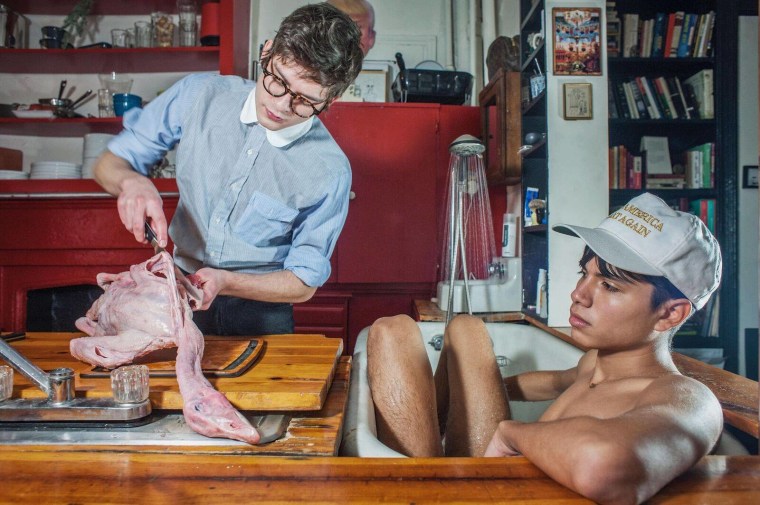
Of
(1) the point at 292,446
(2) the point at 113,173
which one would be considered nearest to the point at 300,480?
(1) the point at 292,446

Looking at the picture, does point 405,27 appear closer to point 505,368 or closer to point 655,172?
point 655,172

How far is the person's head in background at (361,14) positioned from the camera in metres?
3.14

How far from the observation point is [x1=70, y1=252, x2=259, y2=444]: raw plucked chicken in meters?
0.89

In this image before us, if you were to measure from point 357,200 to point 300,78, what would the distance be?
1.94 meters

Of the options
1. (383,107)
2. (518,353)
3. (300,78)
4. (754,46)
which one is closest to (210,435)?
(300,78)

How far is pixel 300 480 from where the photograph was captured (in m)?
0.70

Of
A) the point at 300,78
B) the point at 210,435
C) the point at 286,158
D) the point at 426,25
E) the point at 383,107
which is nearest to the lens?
the point at 210,435

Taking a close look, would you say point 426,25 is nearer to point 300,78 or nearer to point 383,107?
point 383,107

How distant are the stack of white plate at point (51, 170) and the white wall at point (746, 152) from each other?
3759 millimetres

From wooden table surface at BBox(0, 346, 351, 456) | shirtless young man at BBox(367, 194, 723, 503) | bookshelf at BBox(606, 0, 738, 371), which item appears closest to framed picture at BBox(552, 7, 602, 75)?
bookshelf at BBox(606, 0, 738, 371)

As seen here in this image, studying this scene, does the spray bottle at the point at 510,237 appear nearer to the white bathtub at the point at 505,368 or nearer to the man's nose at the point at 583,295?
the white bathtub at the point at 505,368

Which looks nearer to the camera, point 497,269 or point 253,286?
point 253,286

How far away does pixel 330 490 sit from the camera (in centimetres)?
67

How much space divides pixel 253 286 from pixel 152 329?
1.31 feet
